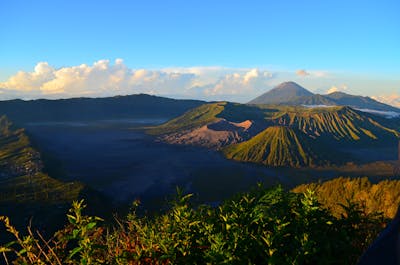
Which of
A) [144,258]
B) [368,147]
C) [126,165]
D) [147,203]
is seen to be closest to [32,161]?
[126,165]

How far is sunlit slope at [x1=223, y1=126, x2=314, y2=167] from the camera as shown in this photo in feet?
461

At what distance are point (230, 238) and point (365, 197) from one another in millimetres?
16300

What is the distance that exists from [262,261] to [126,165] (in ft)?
412

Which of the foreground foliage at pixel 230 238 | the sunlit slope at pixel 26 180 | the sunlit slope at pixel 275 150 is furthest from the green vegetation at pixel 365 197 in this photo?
the sunlit slope at pixel 275 150

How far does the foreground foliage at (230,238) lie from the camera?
3.95 meters

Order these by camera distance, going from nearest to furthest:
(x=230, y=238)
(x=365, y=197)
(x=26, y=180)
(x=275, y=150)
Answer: (x=230, y=238) < (x=365, y=197) < (x=26, y=180) < (x=275, y=150)

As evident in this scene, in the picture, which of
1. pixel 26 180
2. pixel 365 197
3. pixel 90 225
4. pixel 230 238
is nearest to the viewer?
pixel 90 225

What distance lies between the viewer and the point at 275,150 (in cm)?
14762

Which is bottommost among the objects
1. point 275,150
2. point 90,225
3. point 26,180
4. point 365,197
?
point 26,180

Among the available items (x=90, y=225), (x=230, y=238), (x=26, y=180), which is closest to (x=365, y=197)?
(x=230, y=238)

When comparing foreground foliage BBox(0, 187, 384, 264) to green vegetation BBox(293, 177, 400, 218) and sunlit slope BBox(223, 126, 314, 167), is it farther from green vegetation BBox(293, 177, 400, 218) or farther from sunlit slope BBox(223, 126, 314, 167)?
sunlit slope BBox(223, 126, 314, 167)

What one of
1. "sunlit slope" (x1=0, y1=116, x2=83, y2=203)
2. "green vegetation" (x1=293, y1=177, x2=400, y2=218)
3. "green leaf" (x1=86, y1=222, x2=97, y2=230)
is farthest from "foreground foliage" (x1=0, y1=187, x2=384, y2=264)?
"sunlit slope" (x1=0, y1=116, x2=83, y2=203)

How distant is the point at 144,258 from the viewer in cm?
444

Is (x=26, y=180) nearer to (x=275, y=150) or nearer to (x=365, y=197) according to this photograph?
(x=365, y=197)
